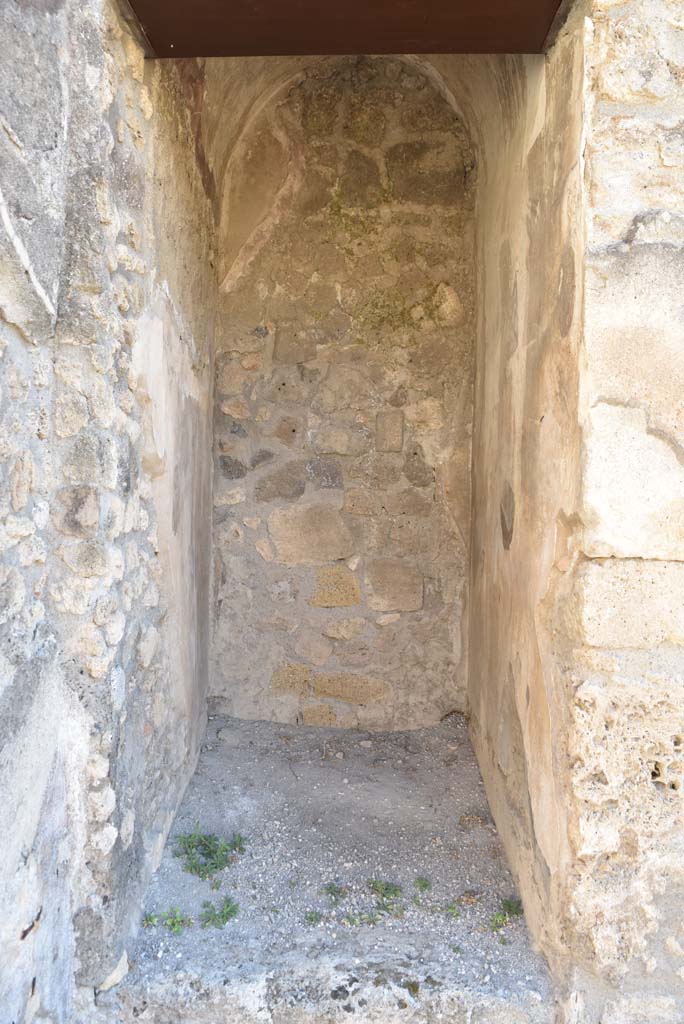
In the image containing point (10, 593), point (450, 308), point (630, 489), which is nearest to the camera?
point (10, 593)

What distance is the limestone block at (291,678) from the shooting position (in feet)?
9.75

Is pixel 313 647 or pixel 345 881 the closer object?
pixel 345 881

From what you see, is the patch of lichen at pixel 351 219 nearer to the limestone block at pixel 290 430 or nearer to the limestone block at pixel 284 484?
Result: the limestone block at pixel 290 430

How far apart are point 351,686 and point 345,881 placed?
3.11ft

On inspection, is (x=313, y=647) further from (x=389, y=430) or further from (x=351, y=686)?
(x=389, y=430)

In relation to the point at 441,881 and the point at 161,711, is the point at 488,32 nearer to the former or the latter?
the point at 161,711

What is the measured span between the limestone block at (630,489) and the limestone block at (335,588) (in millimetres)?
1479

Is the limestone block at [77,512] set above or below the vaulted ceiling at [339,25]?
below

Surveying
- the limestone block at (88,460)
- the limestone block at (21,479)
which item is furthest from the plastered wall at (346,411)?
the limestone block at (21,479)

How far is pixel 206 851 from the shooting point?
2150 millimetres

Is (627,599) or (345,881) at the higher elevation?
(627,599)

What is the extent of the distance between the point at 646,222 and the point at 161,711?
1.72 meters

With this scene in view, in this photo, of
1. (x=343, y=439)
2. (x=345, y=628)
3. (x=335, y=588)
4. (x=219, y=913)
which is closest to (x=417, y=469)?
(x=343, y=439)

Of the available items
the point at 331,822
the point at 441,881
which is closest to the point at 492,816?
the point at 441,881
